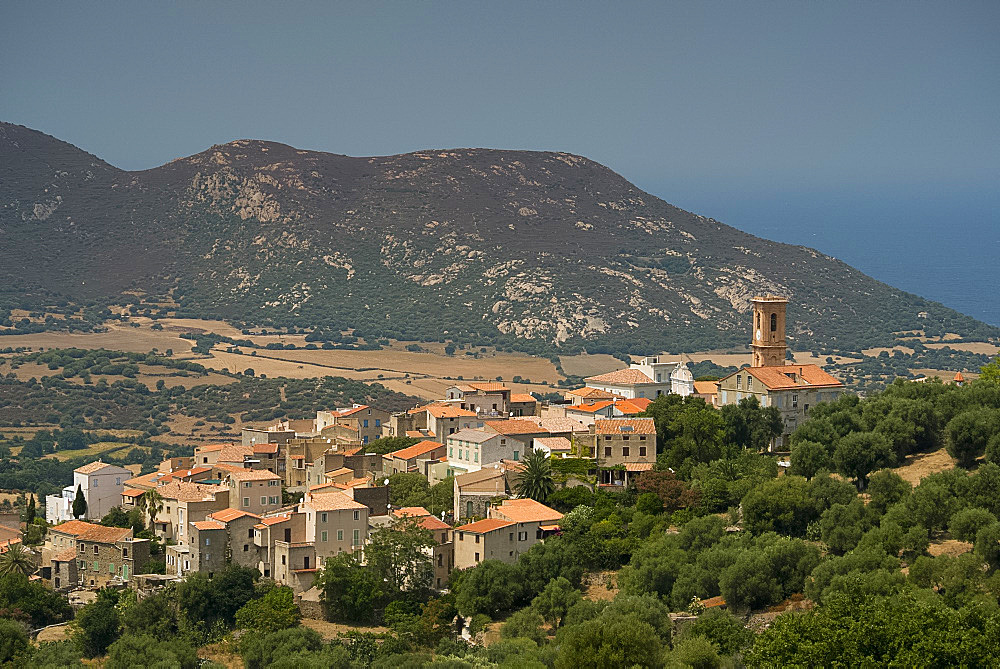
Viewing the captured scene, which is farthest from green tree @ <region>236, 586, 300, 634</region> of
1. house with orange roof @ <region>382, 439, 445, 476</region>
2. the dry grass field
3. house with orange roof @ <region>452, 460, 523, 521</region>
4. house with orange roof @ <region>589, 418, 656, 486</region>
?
the dry grass field

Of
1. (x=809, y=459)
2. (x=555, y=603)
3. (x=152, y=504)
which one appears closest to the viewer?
(x=555, y=603)

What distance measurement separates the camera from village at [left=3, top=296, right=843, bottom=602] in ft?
180

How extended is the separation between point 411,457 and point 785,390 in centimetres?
1521

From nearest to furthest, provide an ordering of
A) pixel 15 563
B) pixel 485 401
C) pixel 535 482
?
pixel 535 482 < pixel 15 563 < pixel 485 401

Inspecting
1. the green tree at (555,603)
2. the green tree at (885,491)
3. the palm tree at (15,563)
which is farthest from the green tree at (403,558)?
the green tree at (885,491)

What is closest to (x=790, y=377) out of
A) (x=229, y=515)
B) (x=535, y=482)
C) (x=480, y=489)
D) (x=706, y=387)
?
(x=706, y=387)

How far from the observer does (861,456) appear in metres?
57.2

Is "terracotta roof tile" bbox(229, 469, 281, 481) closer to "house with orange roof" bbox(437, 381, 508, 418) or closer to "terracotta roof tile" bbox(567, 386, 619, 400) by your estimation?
"house with orange roof" bbox(437, 381, 508, 418)

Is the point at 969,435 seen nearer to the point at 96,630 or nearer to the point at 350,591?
the point at 350,591

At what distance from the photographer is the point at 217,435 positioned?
12862 cm

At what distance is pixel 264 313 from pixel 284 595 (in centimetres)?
14460

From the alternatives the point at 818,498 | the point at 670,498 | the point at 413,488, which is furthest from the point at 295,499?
the point at 818,498

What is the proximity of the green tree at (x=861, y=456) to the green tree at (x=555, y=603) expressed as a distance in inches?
470

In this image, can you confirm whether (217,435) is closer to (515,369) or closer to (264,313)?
(515,369)
